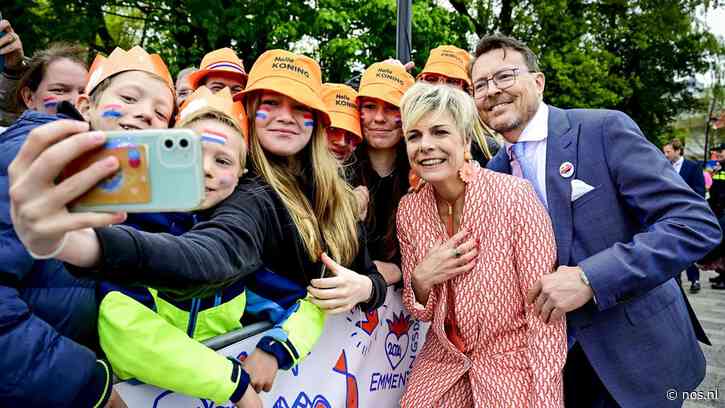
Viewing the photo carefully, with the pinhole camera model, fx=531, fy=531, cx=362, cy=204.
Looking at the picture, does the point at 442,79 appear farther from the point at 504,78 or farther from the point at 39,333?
the point at 39,333

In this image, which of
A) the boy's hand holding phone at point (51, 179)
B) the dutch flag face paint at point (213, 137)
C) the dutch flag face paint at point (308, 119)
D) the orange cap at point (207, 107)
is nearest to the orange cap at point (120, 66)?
the orange cap at point (207, 107)

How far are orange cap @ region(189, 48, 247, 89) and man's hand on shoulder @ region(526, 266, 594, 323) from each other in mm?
2560

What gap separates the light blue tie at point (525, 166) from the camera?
2.54 metres

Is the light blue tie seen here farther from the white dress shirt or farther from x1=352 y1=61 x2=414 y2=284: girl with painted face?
x1=352 y1=61 x2=414 y2=284: girl with painted face

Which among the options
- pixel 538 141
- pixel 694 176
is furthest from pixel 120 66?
pixel 694 176

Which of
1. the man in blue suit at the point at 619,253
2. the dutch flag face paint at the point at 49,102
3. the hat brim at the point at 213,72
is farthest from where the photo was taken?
the hat brim at the point at 213,72

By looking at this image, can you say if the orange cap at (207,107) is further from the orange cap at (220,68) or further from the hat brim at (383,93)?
the orange cap at (220,68)

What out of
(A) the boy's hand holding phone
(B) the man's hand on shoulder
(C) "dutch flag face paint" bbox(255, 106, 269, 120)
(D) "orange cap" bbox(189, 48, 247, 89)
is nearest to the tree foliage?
(D) "orange cap" bbox(189, 48, 247, 89)

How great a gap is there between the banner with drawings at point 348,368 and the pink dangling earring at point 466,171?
0.67 m

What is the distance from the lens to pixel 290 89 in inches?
91.4

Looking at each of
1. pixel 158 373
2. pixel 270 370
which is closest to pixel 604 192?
pixel 270 370

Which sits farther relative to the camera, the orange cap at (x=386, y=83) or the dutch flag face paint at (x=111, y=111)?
the orange cap at (x=386, y=83)

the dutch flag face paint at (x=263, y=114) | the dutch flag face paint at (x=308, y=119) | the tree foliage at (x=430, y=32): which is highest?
the tree foliage at (x=430, y=32)

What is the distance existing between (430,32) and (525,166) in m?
9.46
